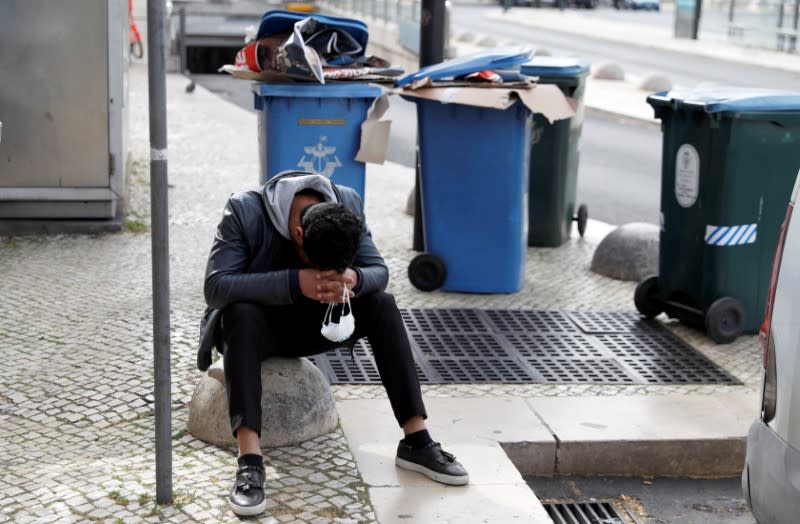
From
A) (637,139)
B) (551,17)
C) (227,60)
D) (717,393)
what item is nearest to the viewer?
(717,393)

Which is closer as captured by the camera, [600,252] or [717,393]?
[717,393]

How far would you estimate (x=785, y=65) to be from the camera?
2619 centimetres

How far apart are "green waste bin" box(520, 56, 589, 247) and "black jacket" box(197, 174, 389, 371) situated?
377 centimetres

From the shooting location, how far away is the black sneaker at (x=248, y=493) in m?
3.75

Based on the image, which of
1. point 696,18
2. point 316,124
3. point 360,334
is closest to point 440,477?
point 360,334

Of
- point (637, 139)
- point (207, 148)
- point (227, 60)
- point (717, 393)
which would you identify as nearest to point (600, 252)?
point (717, 393)

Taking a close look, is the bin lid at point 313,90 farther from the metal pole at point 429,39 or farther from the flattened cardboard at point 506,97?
the metal pole at point 429,39

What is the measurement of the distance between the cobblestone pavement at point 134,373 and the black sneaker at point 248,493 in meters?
0.06

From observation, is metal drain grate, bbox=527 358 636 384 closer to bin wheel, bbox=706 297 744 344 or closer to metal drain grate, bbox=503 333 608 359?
metal drain grate, bbox=503 333 608 359

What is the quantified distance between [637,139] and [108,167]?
9908 mm

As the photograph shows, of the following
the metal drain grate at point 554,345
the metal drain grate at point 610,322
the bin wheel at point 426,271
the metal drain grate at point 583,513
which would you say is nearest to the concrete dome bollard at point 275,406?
the metal drain grate at point 583,513

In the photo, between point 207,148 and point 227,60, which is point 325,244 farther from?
point 227,60

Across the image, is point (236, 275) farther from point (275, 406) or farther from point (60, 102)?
point (60, 102)

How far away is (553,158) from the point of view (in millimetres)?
7871
